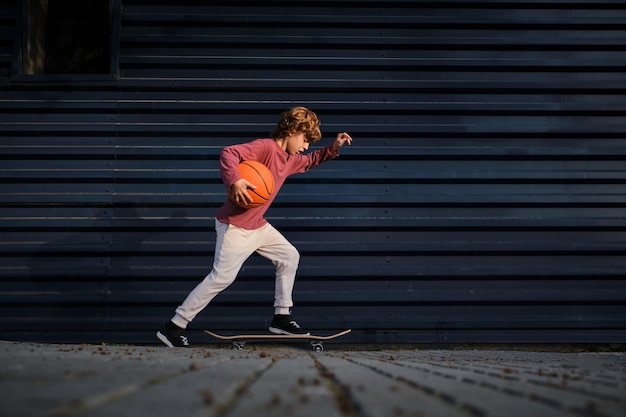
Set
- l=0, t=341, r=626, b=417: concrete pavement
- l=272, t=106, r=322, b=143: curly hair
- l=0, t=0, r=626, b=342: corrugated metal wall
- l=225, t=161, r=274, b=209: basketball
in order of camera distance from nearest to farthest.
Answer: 1. l=0, t=341, r=626, b=417: concrete pavement
2. l=225, t=161, r=274, b=209: basketball
3. l=272, t=106, r=322, b=143: curly hair
4. l=0, t=0, r=626, b=342: corrugated metal wall

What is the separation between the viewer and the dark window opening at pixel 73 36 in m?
6.59

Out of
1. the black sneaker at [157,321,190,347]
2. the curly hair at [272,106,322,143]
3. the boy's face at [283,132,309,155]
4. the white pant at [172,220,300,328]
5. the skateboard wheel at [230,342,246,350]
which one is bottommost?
the skateboard wheel at [230,342,246,350]

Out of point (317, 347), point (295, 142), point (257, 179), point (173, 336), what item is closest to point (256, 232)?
point (257, 179)

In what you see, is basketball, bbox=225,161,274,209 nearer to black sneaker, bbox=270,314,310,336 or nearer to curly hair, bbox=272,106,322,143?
curly hair, bbox=272,106,322,143

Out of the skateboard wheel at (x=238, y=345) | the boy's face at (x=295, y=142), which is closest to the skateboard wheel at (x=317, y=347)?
the skateboard wheel at (x=238, y=345)

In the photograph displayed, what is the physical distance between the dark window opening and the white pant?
305 cm

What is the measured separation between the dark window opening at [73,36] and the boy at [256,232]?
2.76 m

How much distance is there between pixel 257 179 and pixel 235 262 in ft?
2.62

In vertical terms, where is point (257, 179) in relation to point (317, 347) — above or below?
above

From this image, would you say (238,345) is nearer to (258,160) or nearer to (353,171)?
(258,160)

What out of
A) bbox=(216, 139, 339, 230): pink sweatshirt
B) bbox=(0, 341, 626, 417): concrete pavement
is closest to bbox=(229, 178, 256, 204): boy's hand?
bbox=(216, 139, 339, 230): pink sweatshirt

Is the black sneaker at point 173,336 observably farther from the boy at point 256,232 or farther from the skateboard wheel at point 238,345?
the skateboard wheel at point 238,345

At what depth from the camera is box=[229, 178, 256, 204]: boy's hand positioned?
4488 millimetres

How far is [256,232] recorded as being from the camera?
203 inches
